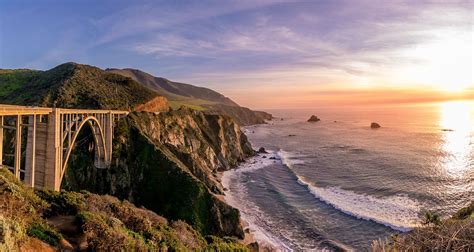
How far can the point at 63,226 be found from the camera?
10.2 meters

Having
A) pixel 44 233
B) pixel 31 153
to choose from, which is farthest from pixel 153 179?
pixel 44 233

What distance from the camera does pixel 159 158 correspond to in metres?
32.8

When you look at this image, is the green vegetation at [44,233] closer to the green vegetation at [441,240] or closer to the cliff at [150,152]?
the green vegetation at [441,240]

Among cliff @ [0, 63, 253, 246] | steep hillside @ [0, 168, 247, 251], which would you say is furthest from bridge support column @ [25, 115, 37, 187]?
cliff @ [0, 63, 253, 246]

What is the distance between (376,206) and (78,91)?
153 feet

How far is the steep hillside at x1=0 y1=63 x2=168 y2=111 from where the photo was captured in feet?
146

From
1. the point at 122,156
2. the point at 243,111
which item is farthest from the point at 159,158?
the point at 243,111

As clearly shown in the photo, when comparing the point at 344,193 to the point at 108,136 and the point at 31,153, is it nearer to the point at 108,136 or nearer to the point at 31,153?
the point at 108,136

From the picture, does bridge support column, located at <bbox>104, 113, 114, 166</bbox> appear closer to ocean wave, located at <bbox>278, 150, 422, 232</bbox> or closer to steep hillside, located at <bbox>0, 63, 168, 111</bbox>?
steep hillside, located at <bbox>0, 63, 168, 111</bbox>

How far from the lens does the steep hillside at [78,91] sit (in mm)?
44519

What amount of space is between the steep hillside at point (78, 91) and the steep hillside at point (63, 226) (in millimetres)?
34448

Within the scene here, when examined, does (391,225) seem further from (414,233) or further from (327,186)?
(414,233)

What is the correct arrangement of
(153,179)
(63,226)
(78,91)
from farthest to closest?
(78,91)
(153,179)
(63,226)

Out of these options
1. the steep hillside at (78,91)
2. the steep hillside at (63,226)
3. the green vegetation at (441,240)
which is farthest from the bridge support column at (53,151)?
the steep hillside at (78,91)
